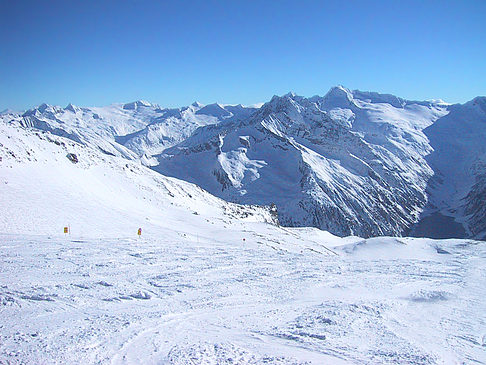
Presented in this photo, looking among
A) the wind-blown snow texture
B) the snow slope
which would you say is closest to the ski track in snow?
the wind-blown snow texture

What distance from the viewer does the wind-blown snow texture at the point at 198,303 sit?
896cm

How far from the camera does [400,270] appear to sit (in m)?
24.2

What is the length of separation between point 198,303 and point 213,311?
89 cm

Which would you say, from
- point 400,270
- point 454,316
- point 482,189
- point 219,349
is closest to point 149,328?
point 219,349

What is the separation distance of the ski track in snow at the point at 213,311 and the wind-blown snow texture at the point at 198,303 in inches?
1.8

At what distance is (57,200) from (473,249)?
50.2 metres

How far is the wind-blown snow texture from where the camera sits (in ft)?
29.4

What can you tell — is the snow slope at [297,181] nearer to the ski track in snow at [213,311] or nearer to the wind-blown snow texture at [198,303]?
the wind-blown snow texture at [198,303]

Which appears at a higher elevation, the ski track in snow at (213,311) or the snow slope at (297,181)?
the snow slope at (297,181)

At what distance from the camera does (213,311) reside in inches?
472

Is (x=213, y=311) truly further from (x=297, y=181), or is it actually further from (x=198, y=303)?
(x=297, y=181)

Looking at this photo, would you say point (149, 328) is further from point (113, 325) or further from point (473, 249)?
point (473, 249)

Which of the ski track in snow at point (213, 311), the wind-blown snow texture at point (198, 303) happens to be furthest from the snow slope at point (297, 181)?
the ski track in snow at point (213, 311)

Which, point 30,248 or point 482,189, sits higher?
point 482,189
